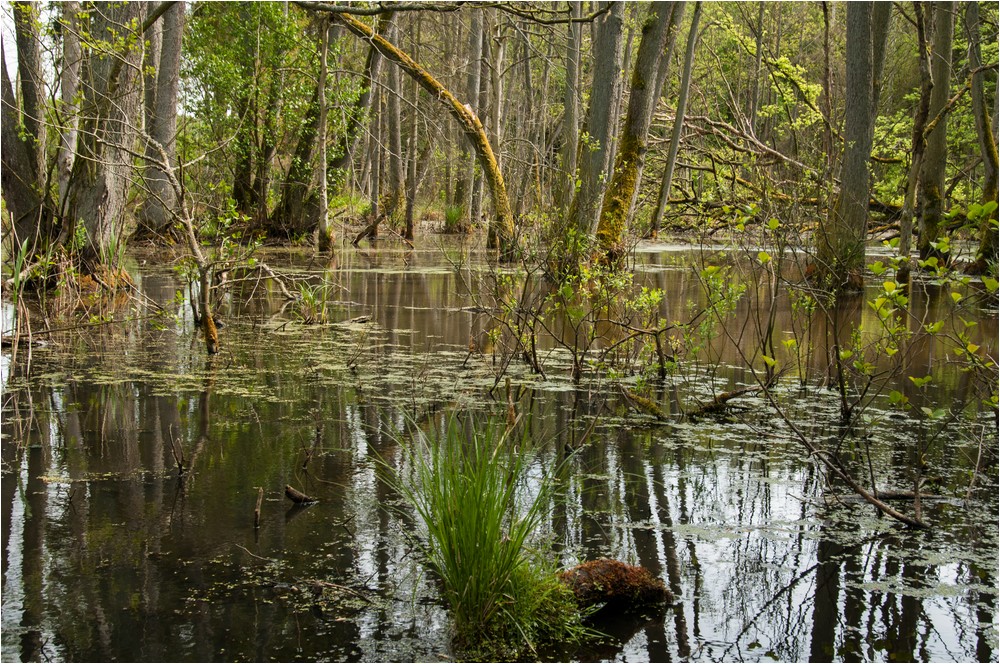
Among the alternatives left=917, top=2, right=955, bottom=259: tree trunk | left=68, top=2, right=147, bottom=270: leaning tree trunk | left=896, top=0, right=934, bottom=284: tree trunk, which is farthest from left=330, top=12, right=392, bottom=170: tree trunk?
left=917, top=2, right=955, bottom=259: tree trunk

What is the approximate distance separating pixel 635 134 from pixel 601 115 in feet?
1.78

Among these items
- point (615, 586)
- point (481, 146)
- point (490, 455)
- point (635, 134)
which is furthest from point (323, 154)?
point (615, 586)

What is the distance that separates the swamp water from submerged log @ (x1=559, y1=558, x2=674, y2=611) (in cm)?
8

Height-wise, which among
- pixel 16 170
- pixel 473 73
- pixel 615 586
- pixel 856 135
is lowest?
pixel 615 586

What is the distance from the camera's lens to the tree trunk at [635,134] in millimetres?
12820

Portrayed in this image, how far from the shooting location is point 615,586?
3.26 meters

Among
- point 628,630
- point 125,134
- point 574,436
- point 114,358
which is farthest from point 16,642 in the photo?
point 125,134

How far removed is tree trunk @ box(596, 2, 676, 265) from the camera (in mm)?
12820

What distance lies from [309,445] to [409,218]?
59.9 feet

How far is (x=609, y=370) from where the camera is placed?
6.47m

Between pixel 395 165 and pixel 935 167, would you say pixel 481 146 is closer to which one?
pixel 935 167

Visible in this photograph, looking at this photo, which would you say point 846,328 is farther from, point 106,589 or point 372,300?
point 106,589

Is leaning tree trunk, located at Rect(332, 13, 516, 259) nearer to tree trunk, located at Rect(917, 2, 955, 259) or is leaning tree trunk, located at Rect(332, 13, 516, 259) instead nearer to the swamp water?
tree trunk, located at Rect(917, 2, 955, 259)

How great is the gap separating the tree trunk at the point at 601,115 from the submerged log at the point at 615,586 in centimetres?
959
